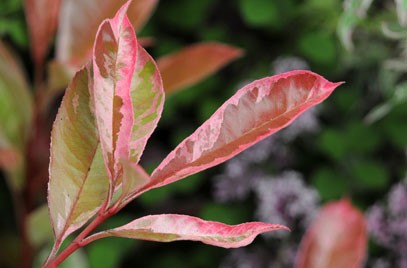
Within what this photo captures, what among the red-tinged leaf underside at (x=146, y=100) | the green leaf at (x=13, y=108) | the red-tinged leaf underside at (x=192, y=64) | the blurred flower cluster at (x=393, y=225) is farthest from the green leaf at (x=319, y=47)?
the red-tinged leaf underside at (x=146, y=100)

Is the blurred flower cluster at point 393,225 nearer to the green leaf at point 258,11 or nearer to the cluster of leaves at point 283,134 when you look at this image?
the cluster of leaves at point 283,134

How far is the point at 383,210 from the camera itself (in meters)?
1.17

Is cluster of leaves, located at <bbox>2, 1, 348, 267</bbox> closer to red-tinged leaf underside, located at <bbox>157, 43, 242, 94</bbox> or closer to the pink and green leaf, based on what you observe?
the pink and green leaf

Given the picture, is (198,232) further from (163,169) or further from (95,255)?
(95,255)

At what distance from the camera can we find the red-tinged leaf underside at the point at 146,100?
0.42 m

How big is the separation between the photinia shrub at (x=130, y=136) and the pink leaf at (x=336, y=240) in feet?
1.38

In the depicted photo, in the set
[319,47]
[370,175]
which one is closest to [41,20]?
[319,47]

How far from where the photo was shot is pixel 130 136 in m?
0.40

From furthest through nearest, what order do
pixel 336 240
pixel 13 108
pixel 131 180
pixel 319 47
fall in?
pixel 319 47, pixel 13 108, pixel 336 240, pixel 131 180

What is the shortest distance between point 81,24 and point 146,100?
48 centimetres

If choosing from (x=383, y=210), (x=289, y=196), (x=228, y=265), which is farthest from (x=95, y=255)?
(x=383, y=210)

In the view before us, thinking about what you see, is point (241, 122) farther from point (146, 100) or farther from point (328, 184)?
point (328, 184)

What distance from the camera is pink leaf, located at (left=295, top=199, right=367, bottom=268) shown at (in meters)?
0.80

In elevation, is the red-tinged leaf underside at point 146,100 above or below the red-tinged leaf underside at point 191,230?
above
